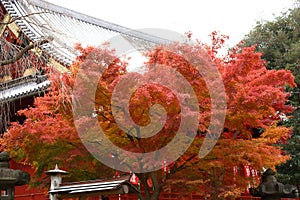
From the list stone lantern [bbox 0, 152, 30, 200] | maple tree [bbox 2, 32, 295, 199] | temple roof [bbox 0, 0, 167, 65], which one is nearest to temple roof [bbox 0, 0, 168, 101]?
temple roof [bbox 0, 0, 167, 65]

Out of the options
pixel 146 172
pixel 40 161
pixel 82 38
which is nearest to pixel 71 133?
pixel 40 161

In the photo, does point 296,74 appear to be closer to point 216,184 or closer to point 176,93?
point 216,184

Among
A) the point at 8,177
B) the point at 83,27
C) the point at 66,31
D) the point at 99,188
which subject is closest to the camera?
the point at 8,177

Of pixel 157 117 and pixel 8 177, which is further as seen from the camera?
pixel 157 117

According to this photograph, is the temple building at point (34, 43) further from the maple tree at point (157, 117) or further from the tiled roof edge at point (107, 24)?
the maple tree at point (157, 117)

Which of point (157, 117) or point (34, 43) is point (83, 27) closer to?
point (157, 117)

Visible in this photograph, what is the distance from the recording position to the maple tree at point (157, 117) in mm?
8336

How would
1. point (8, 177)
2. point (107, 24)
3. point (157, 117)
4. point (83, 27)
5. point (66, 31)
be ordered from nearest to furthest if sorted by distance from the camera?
point (8, 177) → point (157, 117) → point (66, 31) → point (83, 27) → point (107, 24)

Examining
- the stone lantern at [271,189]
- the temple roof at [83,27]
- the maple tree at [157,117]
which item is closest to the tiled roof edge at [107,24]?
the temple roof at [83,27]

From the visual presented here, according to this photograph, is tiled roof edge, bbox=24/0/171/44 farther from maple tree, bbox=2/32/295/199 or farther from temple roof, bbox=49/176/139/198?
temple roof, bbox=49/176/139/198

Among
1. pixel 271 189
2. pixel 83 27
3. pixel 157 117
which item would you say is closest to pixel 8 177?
pixel 157 117

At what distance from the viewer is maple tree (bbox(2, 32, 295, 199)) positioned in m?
8.34

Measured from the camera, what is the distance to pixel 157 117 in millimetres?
8320

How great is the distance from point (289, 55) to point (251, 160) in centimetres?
891
